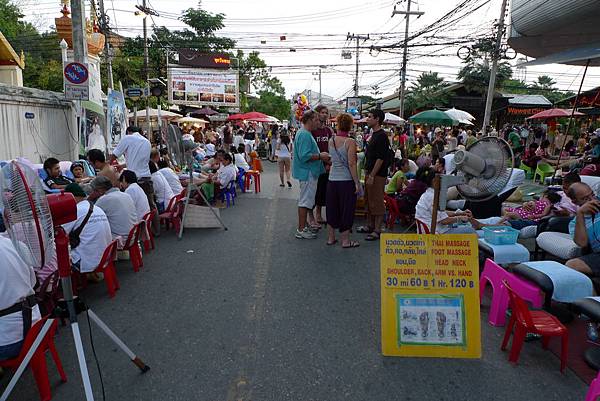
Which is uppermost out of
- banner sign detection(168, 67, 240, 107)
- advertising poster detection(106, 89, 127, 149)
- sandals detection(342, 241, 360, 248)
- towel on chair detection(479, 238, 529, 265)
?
banner sign detection(168, 67, 240, 107)

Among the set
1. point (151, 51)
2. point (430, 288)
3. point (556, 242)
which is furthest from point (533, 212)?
point (151, 51)

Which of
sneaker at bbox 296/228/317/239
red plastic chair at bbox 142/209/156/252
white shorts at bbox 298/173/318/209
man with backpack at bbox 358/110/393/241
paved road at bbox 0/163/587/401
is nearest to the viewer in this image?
paved road at bbox 0/163/587/401

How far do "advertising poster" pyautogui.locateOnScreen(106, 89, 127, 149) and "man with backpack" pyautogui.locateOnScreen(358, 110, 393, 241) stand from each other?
25.3 ft

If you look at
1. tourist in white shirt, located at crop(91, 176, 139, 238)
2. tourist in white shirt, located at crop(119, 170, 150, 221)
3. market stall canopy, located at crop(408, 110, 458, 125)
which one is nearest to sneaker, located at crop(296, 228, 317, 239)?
tourist in white shirt, located at crop(119, 170, 150, 221)

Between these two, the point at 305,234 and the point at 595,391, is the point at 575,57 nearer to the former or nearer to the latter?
the point at 305,234

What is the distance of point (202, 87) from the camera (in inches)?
1126

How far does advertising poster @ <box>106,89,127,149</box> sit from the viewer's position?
35.4 feet

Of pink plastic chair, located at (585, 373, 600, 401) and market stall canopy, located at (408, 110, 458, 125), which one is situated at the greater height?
market stall canopy, located at (408, 110, 458, 125)

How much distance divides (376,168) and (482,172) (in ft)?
8.93

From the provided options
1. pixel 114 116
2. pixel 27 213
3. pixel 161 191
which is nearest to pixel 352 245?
pixel 161 191

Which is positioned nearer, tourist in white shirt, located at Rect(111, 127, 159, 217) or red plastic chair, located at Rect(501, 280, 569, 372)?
red plastic chair, located at Rect(501, 280, 569, 372)

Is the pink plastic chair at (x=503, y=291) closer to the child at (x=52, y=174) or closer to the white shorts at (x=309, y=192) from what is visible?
the white shorts at (x=309, y=192)

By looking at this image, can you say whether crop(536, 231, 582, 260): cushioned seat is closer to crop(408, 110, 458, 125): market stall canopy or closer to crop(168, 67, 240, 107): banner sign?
crop(408, 110, 458, 125): market stall canopy

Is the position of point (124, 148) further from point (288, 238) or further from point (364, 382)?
point (364, 382)
